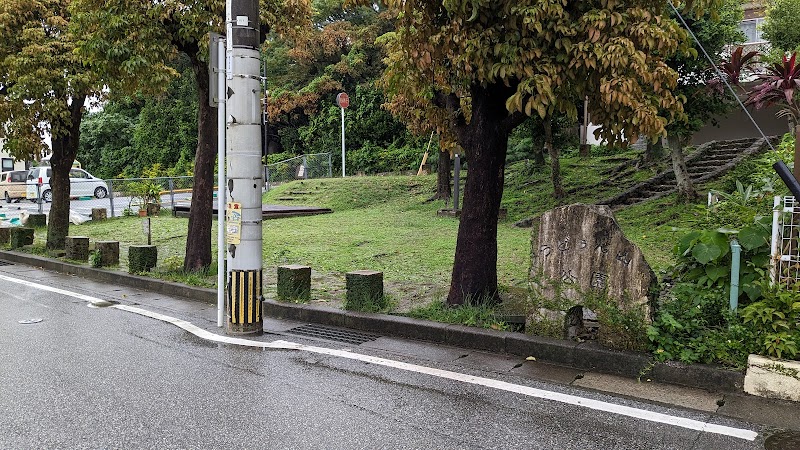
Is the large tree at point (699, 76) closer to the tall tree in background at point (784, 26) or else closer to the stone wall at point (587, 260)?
the tall tree in background at point (784, 26)

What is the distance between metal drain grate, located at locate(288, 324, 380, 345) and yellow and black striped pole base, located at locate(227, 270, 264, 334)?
0.48 metres

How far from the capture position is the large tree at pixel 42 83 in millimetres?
12281

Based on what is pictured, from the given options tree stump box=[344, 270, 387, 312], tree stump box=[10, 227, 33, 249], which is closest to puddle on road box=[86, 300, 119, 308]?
tree stump box=[344, 270, 387, 312]

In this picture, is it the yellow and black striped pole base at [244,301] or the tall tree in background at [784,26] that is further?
the tall tree in background at [784,26]

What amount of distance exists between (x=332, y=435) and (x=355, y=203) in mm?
17500

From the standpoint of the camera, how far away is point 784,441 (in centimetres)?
399

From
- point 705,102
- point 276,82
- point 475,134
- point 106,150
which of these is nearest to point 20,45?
point 475,134

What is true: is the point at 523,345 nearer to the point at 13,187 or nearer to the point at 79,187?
the point at 79,187

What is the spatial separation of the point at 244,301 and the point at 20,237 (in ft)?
33.2

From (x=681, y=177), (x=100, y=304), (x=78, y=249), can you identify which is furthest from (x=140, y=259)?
(x=681, y=177)

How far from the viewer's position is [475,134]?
7023 mm

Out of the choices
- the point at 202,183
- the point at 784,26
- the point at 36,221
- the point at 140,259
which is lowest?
the point at 140,259

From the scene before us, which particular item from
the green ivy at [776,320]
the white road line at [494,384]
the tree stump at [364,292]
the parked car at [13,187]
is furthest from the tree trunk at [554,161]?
the parked car at [13,187]

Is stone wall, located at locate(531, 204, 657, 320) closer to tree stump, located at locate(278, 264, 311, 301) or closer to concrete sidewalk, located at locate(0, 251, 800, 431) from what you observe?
concrete sidewalk, located at locate(0, 251, 800, 431)
